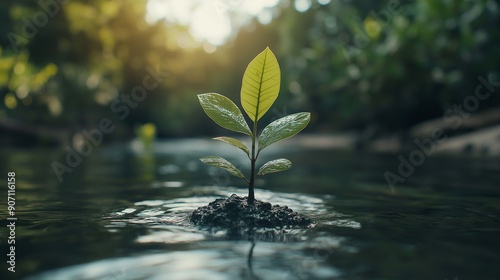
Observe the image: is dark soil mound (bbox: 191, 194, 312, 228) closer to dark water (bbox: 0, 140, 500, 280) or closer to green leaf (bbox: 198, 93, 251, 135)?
dark water (bbox: 0, 140, 500, 280)

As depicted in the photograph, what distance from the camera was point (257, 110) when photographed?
2801 millimetres

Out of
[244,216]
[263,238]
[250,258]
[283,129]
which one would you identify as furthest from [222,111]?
[250,258]

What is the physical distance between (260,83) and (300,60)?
17119 mm

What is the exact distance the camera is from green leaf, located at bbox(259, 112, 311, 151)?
279 centimetres

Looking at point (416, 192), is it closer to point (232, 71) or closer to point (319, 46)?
point (319, 46)

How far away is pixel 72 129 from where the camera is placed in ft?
66.5

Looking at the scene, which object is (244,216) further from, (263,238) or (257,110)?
(257,110)

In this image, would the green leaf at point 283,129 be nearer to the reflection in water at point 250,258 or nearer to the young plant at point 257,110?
the young plant at point 257,110

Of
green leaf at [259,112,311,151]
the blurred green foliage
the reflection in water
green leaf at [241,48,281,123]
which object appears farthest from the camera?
the blurred green foliage

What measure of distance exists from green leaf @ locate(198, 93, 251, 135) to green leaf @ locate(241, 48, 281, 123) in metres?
0.08

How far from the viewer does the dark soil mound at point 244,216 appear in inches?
103

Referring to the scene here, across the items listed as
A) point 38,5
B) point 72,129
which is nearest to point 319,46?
point 38,5

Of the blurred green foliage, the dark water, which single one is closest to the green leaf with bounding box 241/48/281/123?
the dark water

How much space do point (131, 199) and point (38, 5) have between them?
45.2 feet
